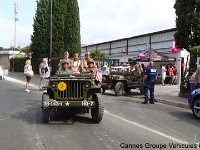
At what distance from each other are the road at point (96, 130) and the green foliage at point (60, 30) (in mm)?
39112

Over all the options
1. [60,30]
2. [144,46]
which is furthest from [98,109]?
[60,30]

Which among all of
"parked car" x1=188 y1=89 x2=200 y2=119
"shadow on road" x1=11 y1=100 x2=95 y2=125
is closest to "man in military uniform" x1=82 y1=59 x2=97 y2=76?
"shadow on road" x1=11 y1=100 x2=95 y2=125

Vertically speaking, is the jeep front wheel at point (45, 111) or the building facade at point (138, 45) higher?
the building facade at point (138, 45)

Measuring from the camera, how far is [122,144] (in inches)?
301

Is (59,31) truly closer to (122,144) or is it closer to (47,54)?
(47,54)

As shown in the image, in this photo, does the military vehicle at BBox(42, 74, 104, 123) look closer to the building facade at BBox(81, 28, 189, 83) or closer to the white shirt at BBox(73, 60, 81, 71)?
the white shirt at BBox(73, 60, 81, 71)

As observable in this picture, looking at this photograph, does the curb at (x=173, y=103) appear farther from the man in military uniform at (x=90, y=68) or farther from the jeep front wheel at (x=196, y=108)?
the man in military uniform at (x=90, y=68)

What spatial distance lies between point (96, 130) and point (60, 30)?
1717 inches

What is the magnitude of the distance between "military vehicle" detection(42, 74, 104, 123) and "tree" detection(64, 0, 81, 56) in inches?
1621

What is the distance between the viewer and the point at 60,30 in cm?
5188

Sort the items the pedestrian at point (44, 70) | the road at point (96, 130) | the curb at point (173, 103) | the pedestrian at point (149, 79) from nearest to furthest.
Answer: the road at point (96, 130) → the curb at point (173, 103) → the pedestrian at point (149, 79) → the pedestrian at point (44, 70)

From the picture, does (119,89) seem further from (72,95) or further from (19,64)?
(19,64)

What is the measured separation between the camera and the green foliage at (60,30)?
51375mm

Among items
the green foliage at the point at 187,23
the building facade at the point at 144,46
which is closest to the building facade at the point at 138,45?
the building facade at the point at 144,46
